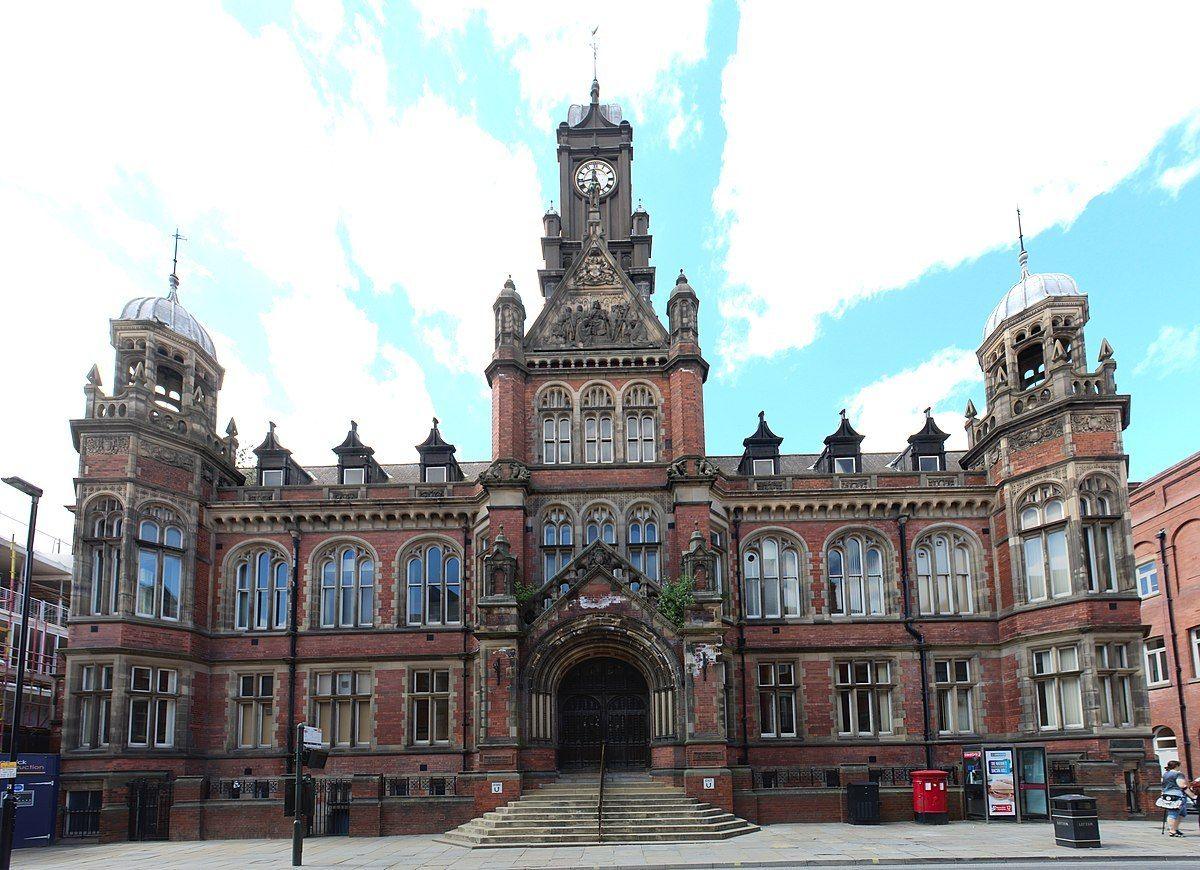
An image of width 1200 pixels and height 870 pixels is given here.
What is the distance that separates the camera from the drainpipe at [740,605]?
107ft

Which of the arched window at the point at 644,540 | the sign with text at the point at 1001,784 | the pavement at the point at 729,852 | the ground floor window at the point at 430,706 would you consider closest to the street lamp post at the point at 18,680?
the pavement at the point at 729,852

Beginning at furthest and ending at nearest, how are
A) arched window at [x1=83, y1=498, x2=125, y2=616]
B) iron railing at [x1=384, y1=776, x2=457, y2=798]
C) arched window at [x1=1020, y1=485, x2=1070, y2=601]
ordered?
iron railing at [x1=384, y1=776, x2=457, y2=798], arched window at [x1=1020, y1=485, x2=1070, y2=601], arched window at [x1=83, y1=498, x2=125, y2=616]

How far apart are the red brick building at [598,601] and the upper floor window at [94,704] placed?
0.07 meters

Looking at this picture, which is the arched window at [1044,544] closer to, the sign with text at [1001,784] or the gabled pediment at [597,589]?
the sign with text at [1001,784]

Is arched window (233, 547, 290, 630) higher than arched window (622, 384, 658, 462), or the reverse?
arched window (622, 384, 658, 462)

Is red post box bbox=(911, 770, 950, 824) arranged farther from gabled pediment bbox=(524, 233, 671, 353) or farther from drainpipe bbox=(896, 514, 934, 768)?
gabled pediment bbox=(524, 233, 671, 353)

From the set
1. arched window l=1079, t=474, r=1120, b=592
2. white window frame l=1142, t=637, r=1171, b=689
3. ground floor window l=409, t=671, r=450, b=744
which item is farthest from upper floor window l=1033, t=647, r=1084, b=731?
ground floor window l=409, t=671, r=450, b=744

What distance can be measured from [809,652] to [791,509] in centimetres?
507

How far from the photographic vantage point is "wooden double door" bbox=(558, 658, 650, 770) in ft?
103

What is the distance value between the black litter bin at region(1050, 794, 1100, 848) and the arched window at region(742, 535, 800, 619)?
12733mm

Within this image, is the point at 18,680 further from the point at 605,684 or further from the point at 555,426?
the point at 555,426

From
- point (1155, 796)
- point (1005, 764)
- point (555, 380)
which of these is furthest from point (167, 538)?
point (1155, 796)

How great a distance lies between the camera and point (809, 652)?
111ft

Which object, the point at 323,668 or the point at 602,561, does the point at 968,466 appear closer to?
the point at 602,561
